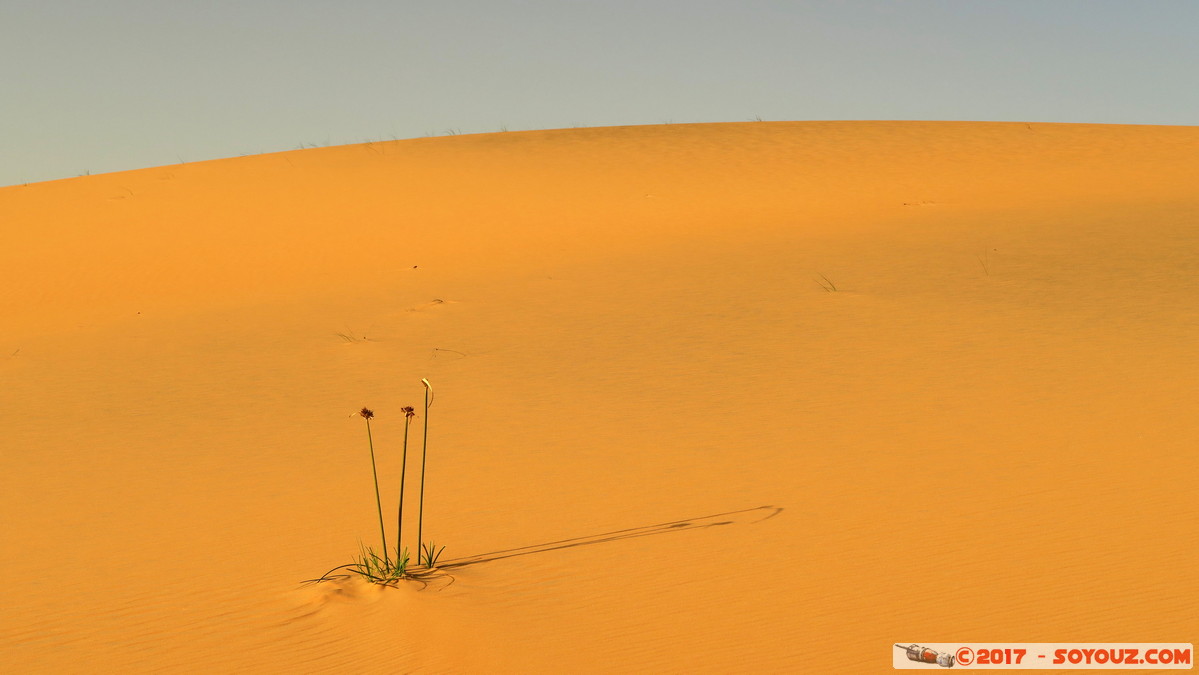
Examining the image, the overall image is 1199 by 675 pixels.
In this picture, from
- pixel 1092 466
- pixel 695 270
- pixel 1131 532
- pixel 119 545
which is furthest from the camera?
pixel 695 270

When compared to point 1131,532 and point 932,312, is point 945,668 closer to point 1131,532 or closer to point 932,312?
point 1131,532

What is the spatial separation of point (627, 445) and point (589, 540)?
1296 millimetres

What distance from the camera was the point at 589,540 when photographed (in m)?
3.95

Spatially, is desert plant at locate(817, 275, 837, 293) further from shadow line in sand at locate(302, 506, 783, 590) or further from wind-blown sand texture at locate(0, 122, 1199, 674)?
shadow line in sand at locate(302, 506, 783, 590)

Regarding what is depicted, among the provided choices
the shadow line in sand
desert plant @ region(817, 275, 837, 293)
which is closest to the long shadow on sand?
the shadow line in sand

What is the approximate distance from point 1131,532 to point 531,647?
2.27 m

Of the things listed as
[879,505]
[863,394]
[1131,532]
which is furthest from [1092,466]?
[863,394]

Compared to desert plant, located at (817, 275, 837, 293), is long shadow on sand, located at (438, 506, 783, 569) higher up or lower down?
lower down

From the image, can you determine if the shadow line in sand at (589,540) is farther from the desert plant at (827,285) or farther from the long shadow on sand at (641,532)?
the desert plant at (827,285)

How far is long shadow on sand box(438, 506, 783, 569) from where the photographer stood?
3832 mm

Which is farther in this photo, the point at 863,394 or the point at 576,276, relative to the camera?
the point at 576,276

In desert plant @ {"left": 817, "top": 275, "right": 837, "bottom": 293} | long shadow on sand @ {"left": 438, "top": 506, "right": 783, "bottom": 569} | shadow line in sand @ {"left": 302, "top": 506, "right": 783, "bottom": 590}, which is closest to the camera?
shadow line in sand @ {"left": 302, "top": 506, "right": 783, "bottom": 590}

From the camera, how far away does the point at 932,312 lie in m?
7.84

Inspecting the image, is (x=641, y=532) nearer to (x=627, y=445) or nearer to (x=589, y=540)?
(x=589, y=540)
